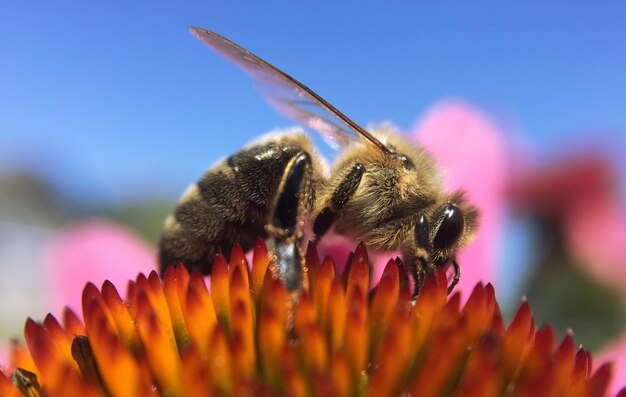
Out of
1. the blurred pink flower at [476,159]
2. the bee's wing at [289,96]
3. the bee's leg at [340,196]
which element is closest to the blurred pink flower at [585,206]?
the blurred pink flower at [476,159]

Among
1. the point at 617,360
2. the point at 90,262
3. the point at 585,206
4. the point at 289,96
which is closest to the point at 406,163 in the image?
the point at 289,96

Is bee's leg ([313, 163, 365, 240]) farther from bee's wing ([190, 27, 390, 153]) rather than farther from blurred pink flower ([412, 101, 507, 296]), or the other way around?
blurred pink flower ([412, 101, 507, 296])

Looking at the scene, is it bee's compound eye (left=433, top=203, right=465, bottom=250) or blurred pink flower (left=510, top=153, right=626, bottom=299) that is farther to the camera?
blurred pink flower (left=510, top=153, right=626, bottom=299)

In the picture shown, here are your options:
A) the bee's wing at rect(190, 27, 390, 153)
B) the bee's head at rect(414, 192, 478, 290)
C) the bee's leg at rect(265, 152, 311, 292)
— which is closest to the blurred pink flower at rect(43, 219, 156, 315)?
the bee's wing at rect(190, 27, 390, 153)

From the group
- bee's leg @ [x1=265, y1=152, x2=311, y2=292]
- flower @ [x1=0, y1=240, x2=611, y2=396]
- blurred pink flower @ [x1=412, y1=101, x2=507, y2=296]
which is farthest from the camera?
blurred pink flower @ [x1=412, y1=101, x2=507, y2=296]

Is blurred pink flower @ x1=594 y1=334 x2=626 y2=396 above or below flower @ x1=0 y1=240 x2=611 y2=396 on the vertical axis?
above

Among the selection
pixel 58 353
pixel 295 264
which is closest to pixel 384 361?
pixel 295 264

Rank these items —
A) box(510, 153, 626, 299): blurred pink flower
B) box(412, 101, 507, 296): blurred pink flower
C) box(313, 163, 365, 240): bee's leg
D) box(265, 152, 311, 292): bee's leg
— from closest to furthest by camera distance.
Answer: box(265, 152, 311, 292): bee's leg < box(313, 163, 365, 240): bee's leg < box(412, 101, 507, 296): blurred pink flower < box(510, 153, 626, 299): blurred pink flower
